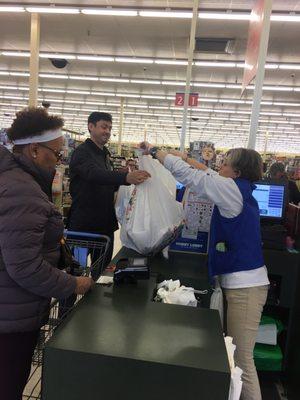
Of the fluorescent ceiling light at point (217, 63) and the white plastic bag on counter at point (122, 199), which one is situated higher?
the fluorescent ceiling light at point (217, 63)

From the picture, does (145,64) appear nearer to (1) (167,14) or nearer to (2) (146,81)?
(2) (146,81)

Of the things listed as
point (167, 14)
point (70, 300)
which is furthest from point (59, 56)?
point (70, 300)

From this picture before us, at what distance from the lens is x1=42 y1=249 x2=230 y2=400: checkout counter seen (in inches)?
39.5

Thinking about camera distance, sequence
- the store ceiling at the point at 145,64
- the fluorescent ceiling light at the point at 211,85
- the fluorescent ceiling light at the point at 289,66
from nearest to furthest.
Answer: the store ceiling at the point at 145,64
the fluorescent ceiling light at the point at 289,66
the fluorescent ceiling light at the point at 211,85

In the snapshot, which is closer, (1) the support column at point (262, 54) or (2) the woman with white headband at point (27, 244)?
(2) the woman with white headband at point (27, 244)

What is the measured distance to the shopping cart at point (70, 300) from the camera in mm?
1523

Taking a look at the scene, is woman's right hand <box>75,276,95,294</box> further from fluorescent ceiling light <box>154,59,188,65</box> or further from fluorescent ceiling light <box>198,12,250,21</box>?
fluorescent ceiling light <box>154,59,188,65</box>

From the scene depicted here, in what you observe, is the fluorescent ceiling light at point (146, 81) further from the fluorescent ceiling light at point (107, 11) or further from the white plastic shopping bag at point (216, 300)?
the white plastic shopping bag at point (216, 300)

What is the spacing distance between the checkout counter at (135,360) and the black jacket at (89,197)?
1.36 metres

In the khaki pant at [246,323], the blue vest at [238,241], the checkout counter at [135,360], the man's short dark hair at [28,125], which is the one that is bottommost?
the khaki pant at [246,323]

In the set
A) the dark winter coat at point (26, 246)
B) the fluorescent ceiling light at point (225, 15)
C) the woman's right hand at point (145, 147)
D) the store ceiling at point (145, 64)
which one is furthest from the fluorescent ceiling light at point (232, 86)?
the dark winter coat at point (26, 246)

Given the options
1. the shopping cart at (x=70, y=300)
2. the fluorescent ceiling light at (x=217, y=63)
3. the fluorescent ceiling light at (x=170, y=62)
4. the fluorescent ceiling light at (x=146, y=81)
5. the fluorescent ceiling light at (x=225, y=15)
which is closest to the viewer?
the shopping cart at (x=70, y=300)

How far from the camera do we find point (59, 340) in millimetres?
1088

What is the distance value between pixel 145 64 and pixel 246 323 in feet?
31.2
